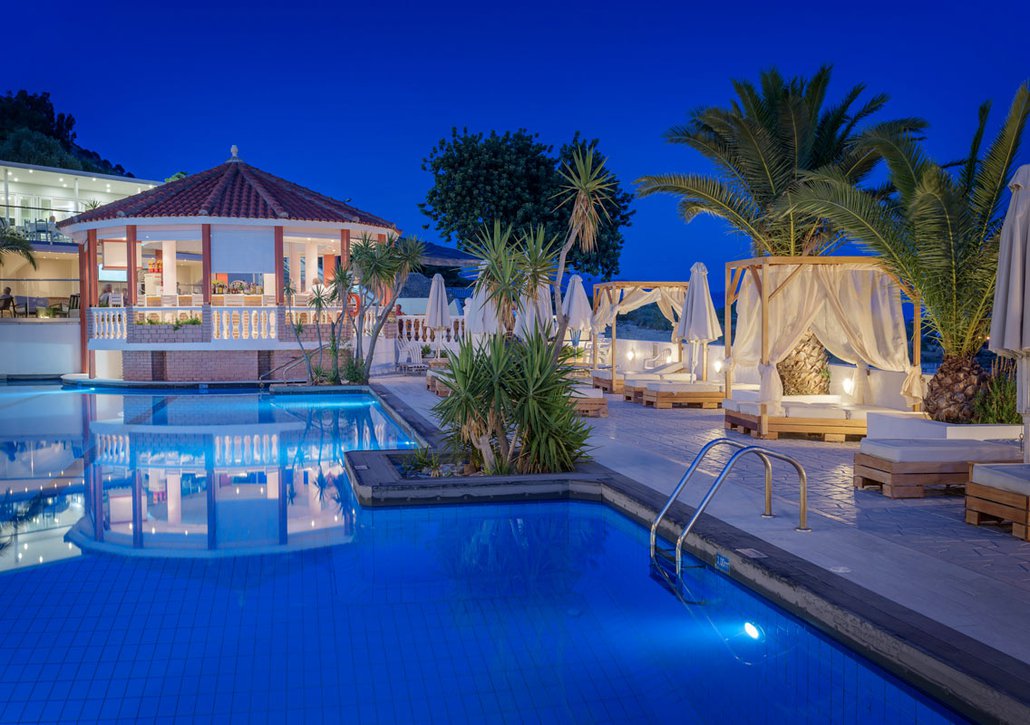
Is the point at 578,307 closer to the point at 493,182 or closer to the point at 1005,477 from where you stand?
the point at 493,182

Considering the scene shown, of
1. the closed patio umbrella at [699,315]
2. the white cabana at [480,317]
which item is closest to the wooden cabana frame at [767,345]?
the closed patio umbrella at [699,315]

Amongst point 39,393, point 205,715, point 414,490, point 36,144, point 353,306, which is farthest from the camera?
point 36,144

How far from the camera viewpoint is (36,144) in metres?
50.4

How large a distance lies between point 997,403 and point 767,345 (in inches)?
135

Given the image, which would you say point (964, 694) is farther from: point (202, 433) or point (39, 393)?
point (39, 393)

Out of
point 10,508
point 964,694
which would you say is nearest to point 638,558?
point 964,694

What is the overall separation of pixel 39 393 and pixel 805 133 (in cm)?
1783

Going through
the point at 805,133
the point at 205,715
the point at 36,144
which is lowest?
the point at 205,715

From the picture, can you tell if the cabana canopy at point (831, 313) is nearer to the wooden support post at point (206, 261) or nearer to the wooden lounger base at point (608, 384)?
the wooden lounger base at point (608, 384)

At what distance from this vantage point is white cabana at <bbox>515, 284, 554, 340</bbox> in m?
9.05

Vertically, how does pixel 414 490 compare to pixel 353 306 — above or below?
below

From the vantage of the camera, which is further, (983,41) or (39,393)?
(983,41)

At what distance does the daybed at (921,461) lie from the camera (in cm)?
771

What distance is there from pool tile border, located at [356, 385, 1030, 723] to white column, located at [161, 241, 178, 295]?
59.4ft
